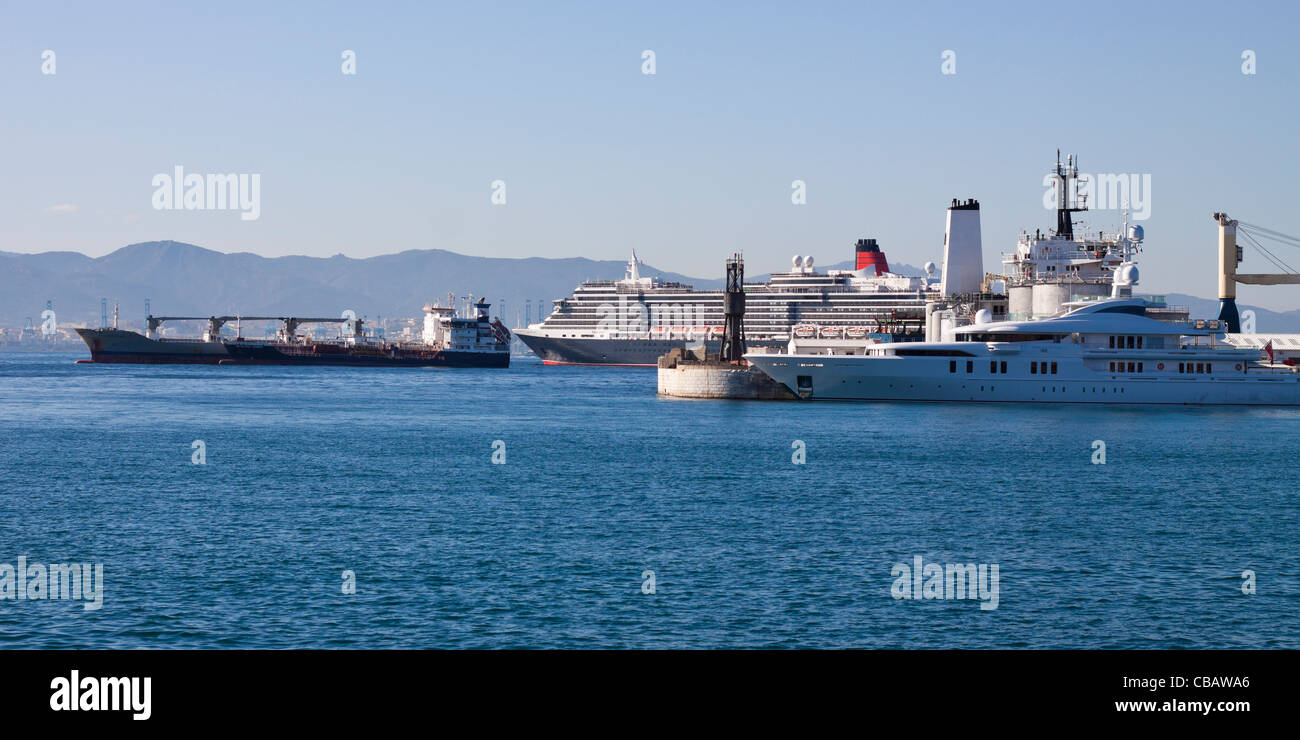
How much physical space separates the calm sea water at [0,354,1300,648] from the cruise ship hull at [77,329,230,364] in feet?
305

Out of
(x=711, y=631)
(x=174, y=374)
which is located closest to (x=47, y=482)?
(x=711, y=631)

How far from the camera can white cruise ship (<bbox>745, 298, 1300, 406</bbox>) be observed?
2579 inches

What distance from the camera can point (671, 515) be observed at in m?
27.8

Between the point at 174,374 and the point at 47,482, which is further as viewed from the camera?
the point at 174,374

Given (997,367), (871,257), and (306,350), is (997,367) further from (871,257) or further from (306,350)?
(306,350)

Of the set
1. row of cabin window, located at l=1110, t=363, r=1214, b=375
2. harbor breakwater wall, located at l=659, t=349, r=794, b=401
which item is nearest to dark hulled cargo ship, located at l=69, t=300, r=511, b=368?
harbor breakwater wall, located at l=659, t=349, r=794, b=401

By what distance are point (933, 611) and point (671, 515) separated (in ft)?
33.3

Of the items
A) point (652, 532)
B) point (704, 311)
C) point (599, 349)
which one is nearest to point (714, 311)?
point (704, 311)

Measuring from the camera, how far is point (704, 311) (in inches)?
5861

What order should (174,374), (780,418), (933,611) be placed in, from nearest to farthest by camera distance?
(933,611)
(780,418)
(174,374)

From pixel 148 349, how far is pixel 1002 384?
111m

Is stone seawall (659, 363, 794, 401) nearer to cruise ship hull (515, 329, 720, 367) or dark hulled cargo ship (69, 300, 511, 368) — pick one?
cruise ship hull (515, 329, 720, 367)
